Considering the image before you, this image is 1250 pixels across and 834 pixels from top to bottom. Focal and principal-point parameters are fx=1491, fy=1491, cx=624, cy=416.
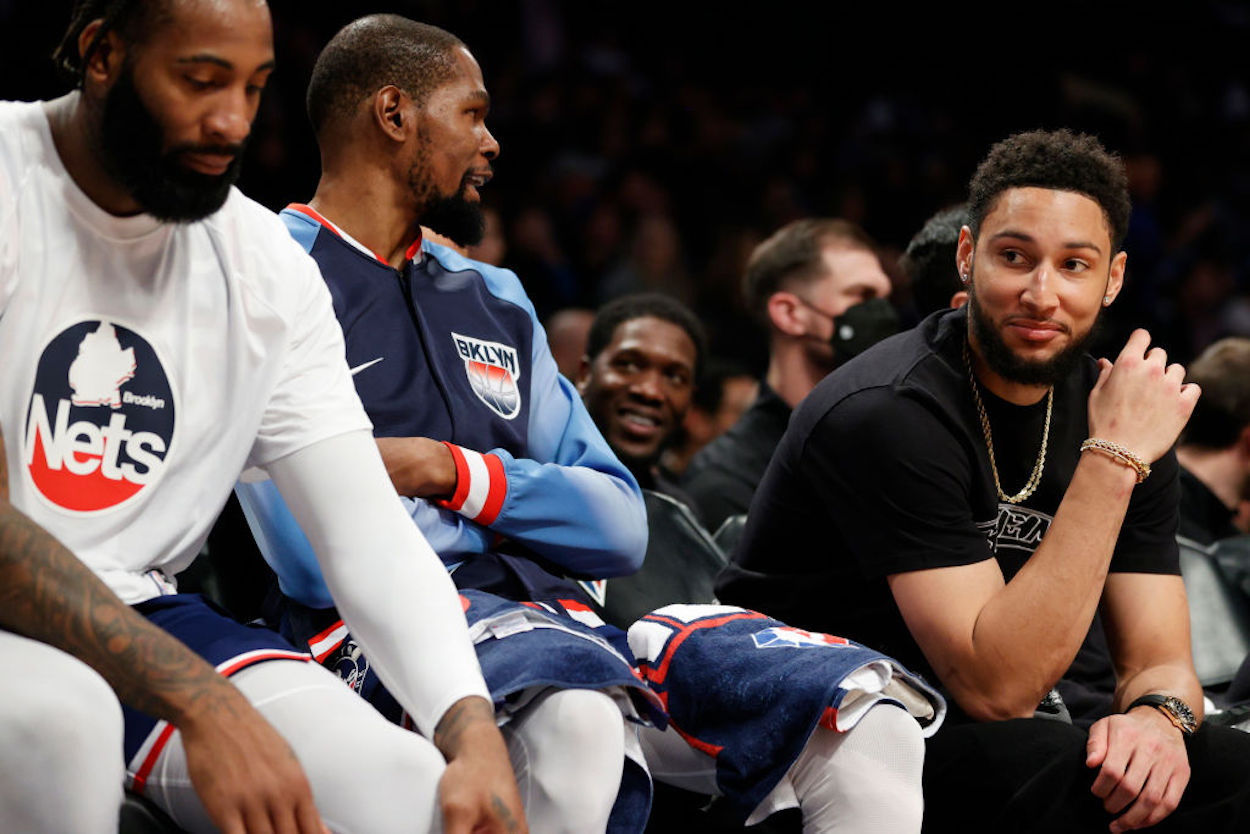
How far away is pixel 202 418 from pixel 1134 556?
1664mm

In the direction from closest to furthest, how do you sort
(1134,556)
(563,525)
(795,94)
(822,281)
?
(563,525)
(1134,556)
(822,281)
(795,94)

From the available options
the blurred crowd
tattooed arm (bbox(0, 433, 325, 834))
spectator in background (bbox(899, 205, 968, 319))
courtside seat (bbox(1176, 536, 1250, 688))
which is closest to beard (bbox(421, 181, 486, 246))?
tattooed arm (bbox(0, 433, 325, 834))

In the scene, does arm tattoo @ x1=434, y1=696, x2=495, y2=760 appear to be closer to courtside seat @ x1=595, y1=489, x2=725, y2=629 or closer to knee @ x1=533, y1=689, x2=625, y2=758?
knee @ x1=533, y1=689, x2=625, y2=758

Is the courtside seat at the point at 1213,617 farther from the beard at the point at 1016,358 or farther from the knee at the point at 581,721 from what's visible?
the knee at the point at 581,721

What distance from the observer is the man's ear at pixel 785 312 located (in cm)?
452

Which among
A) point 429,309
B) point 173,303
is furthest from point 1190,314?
point 173,303

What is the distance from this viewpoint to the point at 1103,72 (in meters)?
9.13

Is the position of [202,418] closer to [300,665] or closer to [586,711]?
[300,665]

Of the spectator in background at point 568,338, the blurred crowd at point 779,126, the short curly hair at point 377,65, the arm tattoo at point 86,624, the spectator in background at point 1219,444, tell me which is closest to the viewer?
the arm tattoo at point 86,624

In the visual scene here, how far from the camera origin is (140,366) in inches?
73.5

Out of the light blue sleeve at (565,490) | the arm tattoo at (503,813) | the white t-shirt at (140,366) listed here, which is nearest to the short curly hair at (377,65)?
the light blue sleeve at (565,490)

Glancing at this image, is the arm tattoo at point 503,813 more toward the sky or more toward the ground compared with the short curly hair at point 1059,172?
more toward the ground

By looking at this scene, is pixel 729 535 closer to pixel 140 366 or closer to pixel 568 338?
pixel 140 366

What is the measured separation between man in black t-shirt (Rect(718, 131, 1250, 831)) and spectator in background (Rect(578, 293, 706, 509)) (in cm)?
125
